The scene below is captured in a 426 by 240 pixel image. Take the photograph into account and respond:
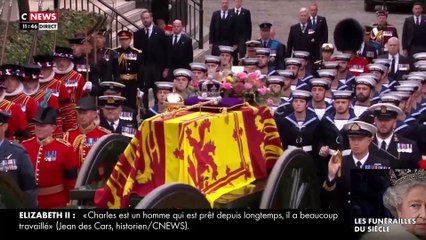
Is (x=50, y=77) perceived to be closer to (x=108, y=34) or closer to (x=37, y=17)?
(x=37, y=17)

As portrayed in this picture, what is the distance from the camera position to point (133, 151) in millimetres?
10062

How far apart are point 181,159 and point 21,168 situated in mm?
1754

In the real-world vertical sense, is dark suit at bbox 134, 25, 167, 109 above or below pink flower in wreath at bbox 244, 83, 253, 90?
below

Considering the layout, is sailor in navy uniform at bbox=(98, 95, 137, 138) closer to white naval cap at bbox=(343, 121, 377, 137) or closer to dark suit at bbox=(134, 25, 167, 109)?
white naval cap at bbox=(343, 121, 377, 137)

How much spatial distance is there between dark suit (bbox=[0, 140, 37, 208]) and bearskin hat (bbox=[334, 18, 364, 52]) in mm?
9457

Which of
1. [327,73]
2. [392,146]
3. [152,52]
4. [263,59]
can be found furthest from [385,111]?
[152,52]

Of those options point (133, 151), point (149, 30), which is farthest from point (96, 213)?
point (149, 30)

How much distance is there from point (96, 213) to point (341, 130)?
4.59m

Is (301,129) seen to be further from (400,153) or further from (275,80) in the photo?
(275,80)

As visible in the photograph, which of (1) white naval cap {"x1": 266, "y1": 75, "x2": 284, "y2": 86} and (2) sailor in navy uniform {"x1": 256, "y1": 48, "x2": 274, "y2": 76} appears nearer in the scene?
(1) white naval cap {"x1": 266, "y1": 75, "x2": 284, "y2": 86}

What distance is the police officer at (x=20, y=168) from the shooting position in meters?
10.5

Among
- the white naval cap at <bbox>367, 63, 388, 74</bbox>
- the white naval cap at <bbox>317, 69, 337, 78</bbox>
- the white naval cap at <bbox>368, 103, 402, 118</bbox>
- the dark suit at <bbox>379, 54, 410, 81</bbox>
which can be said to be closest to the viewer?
the white naval cap at <bbox>368, 103, 402, 118</bbox>

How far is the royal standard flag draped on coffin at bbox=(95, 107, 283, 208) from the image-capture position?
385 inches

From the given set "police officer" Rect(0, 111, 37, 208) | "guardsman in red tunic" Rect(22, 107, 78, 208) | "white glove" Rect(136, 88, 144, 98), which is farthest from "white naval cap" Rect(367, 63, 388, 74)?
"police officer" Rect(0, 111, 37, 208)
